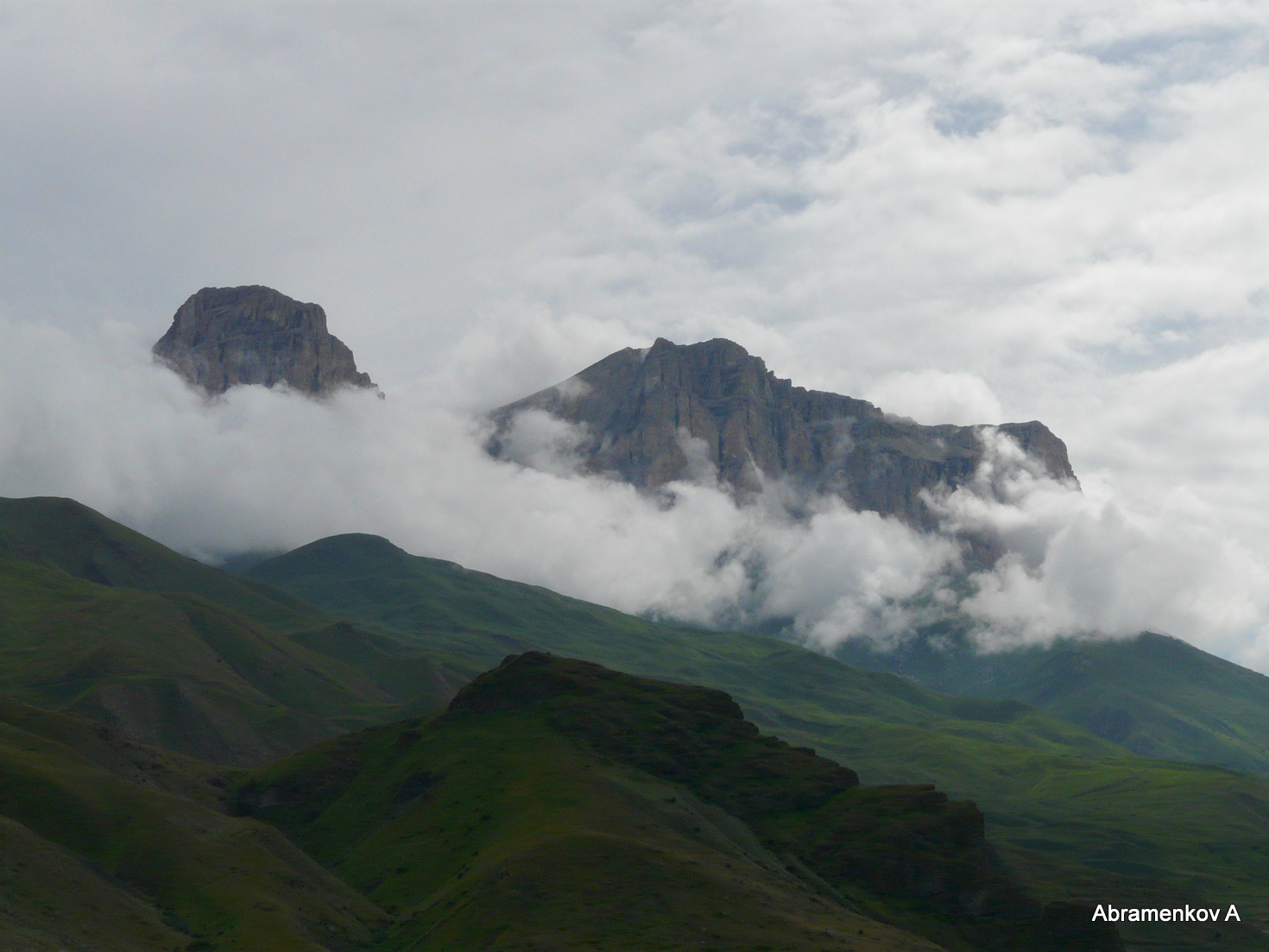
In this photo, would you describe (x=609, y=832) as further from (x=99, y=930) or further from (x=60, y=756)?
(x=60, y=756)

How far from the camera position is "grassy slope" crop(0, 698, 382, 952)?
139 m

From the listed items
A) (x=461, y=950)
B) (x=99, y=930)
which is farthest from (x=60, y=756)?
(x=461, y=950)

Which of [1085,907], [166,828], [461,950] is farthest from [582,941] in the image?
[1085,907]

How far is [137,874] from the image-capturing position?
530ft

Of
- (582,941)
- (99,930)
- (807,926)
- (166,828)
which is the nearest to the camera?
(99,930)

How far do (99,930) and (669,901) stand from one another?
67735mm

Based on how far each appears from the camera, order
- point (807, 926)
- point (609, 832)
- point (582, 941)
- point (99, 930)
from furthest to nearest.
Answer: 1. point (609, 832)
2. point (807, 926)
3. point (582, 941)
4. point (99, 930)

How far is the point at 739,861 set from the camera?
188875 mm

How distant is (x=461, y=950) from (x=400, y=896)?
126 feet

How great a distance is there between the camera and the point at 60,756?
195 meters

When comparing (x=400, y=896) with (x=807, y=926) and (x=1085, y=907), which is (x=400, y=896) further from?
(x=1085, y=907)

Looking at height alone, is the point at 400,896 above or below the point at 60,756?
below

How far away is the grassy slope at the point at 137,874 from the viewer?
138750 millimetres

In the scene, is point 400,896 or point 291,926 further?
point 400,896
